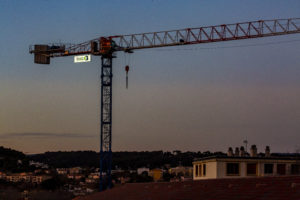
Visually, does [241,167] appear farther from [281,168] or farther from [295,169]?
[295,169]

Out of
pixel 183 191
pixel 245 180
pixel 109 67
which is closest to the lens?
pixel 245 180

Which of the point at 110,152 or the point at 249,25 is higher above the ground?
the point at 249,25

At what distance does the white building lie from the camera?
57469 mm

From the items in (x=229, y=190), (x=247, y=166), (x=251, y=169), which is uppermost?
(x=247, y=166)

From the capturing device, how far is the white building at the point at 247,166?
189ft

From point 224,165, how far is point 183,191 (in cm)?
926

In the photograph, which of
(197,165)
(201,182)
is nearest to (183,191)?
(201,182)

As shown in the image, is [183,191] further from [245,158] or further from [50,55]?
[50,55]

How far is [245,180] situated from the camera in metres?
46.1

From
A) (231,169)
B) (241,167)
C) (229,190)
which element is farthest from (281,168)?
(229,190)

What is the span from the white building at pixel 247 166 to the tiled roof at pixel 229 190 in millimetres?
4227

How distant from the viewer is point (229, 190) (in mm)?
42875

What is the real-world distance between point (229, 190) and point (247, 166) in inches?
630

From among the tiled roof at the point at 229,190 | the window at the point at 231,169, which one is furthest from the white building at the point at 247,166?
the tiled roof at the point at 229,190
